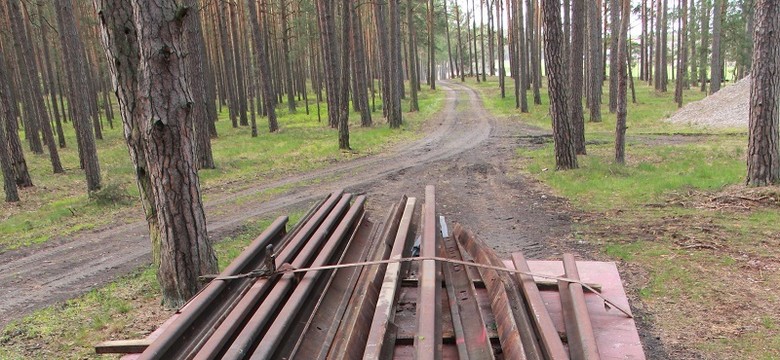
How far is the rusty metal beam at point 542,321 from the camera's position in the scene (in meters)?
2.01

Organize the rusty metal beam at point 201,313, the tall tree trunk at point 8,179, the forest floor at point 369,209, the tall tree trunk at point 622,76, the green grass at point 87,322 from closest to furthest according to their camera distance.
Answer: the rusty metal beam at point 201,313 < the green grass at point 87,322 < the forest floor at point 369,209 < the tall tree trunk at point 622,76 < the tall tree trunk at point 8,179

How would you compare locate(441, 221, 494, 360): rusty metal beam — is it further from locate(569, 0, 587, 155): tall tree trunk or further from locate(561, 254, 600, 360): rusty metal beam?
locate(569, 0, 587, 155): tall tree trunk

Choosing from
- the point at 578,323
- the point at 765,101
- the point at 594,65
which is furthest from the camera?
the point at 594,65

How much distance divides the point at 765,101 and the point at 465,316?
30.3 ft

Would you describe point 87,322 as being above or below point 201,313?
below

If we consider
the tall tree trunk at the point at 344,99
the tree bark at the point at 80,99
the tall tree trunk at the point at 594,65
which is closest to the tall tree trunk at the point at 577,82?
the tall tree trunk at the point at 594,65

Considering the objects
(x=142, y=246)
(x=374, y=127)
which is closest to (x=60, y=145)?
(x=374, y=127)

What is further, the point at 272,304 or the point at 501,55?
the point at 501,55

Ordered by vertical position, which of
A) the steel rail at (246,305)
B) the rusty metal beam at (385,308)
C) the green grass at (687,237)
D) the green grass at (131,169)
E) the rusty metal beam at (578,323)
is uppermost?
the rusty metal beam at (385,308)

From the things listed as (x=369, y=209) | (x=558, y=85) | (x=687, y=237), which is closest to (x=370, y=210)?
(x=369, y=209)

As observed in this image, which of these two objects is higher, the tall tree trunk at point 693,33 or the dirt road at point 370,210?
the tall tree trunk at point 693,33

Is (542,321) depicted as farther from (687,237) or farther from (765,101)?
(765,101)

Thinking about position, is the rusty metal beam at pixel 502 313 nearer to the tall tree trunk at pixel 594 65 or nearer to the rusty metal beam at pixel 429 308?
the rusty metal beam at pixel 429 308

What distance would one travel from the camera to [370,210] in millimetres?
9758
